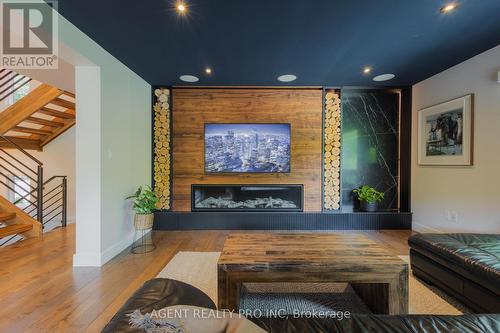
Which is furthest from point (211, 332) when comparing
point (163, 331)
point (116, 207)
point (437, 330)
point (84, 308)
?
point (116, 207)

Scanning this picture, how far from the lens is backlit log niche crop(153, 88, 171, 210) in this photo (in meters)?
→ 4.10

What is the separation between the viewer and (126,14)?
6.95 ft

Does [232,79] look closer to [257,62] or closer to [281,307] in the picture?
[257,62]

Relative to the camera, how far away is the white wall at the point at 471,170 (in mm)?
2789

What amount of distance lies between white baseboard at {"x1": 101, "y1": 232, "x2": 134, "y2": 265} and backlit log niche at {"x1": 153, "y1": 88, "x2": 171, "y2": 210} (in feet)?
2.80

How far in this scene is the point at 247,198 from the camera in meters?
4.18

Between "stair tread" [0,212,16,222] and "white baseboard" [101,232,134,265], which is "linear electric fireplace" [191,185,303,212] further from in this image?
"stair tread" [0,212,16,222]

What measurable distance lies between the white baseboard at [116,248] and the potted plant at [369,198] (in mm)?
3655

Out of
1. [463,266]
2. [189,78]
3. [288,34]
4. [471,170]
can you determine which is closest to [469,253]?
[463,266]

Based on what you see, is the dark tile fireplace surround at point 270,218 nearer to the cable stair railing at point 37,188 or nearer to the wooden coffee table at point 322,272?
the cable stair railing at point 37,188

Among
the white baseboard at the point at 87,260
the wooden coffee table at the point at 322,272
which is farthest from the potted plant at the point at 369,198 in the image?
the white baseboard at the point at 87,260

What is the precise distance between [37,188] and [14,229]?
2.62 feet

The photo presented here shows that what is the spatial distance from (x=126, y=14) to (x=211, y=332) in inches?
98.5

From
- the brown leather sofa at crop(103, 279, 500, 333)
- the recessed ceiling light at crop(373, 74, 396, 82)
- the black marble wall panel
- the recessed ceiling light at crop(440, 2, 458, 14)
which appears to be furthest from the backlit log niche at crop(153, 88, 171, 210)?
the recessed ceiling light at crop(440, 2, 458, 14)
